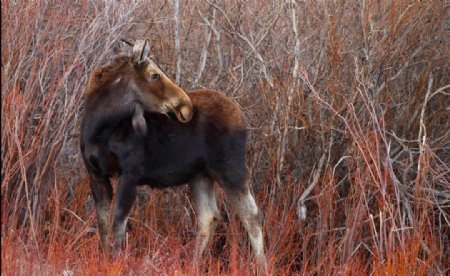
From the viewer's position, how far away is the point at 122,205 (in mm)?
6508

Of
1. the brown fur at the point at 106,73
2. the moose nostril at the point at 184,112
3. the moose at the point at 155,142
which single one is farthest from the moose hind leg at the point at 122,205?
the brown fur at the point at 106,73

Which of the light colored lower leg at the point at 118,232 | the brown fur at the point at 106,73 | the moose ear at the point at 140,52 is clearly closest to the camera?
the light colored lower leg at the point at 118,232

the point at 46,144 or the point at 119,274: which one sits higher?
the point at 46,144

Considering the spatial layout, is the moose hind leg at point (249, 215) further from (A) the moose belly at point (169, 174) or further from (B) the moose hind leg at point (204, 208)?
(A) the moose belly at point (169, 174)

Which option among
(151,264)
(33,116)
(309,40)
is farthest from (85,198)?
(309,40)

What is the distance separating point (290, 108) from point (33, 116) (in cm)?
266

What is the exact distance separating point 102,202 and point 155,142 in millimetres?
656

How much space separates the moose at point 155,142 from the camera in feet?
21.5

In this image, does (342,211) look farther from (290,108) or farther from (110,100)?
(110,100)

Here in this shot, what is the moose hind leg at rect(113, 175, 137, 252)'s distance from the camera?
6480 millimetres

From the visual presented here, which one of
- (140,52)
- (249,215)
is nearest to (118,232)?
(249,215)

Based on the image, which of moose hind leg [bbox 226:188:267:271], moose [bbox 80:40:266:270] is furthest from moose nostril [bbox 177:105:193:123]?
moose hind leg [bbox 226:188:267:271]

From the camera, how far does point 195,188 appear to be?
7.21 m

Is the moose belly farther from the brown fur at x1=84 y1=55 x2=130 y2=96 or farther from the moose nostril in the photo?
the brown fur at x1=84 y1=55 x2=130 y2=96
